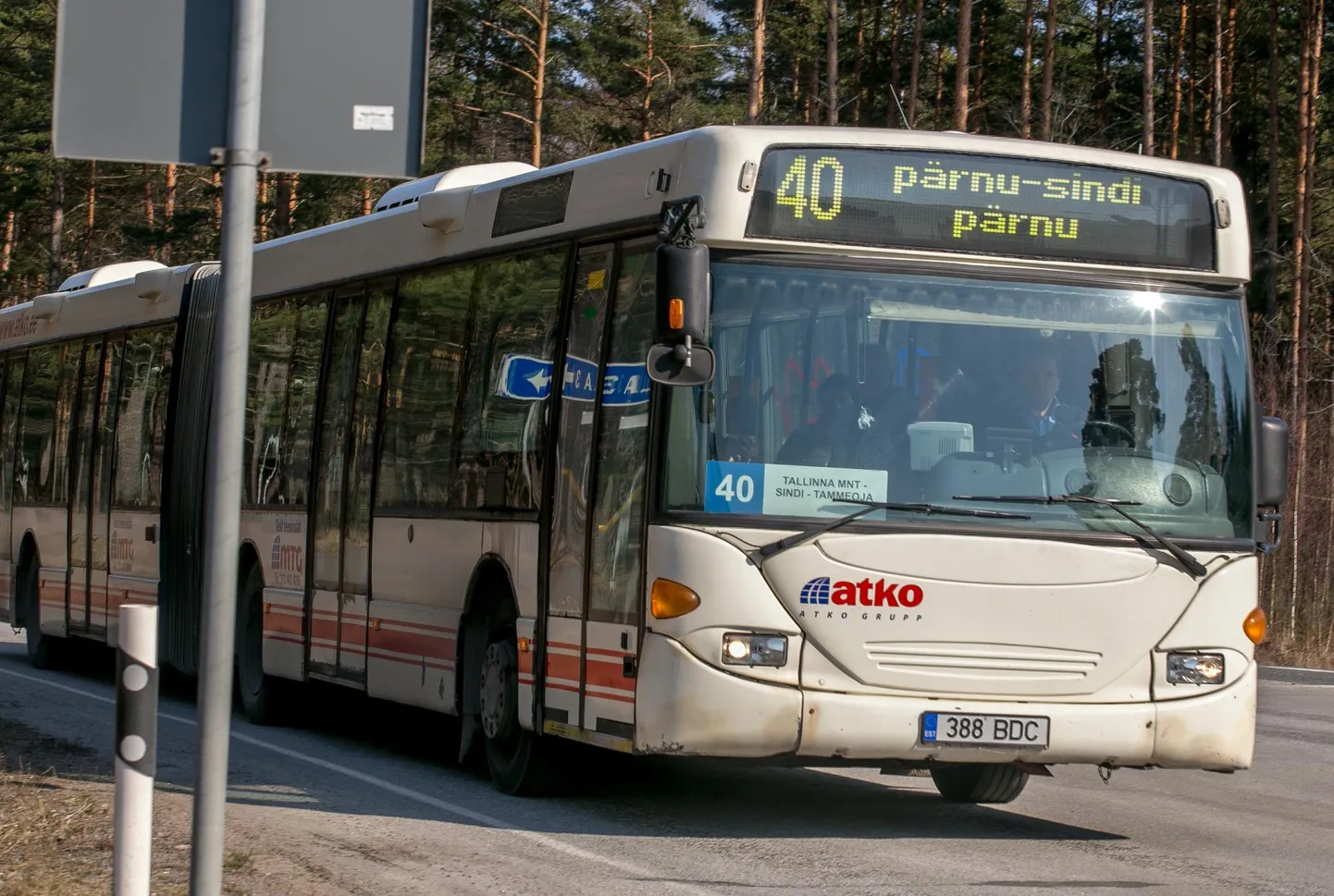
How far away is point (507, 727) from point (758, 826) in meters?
1.61

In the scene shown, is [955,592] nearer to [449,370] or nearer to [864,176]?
[864,176]

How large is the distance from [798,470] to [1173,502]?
1.76m

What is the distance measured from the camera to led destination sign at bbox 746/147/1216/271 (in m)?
9.30

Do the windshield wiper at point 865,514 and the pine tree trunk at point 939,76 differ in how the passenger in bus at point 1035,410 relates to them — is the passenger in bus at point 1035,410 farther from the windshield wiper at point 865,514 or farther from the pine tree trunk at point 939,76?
the pine tree trunk at point 939,76

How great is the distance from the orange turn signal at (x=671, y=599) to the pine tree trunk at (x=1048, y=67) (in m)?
33.3

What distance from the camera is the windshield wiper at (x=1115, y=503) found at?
920 centimetres

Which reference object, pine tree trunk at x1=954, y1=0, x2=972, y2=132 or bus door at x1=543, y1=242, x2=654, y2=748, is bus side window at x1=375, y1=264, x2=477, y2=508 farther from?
pine tree trunk at x1=954, y1=0, x2=972, y2=132

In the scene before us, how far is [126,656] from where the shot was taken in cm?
561

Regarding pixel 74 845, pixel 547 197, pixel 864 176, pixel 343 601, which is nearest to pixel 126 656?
pixel 74 845

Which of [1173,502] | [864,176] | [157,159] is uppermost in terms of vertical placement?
[864,176]

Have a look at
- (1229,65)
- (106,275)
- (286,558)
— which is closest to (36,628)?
(106,275)

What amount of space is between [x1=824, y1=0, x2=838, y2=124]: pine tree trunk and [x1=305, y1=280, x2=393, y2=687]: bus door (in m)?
26.7

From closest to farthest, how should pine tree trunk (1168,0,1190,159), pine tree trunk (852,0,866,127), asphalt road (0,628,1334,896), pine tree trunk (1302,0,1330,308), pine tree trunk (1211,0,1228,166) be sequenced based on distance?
asphalt road (0,628,1334,896), pine tree trunk (1302,0,1330,308), pine tree trunk (1211,0,1228,166), pine tree trunk (1168,0,1190,159), pine tree trunk (852,0,866,127)

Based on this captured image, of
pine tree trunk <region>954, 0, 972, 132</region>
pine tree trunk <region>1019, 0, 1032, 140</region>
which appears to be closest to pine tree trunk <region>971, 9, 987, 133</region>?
pine tree trunk <region>1019, 0, 1032, 140</region>
